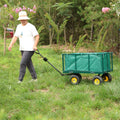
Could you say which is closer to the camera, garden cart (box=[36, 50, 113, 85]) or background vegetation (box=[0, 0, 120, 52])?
→ garden cart (box=[36, 50, 113, 85])

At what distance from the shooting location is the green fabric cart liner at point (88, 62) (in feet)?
18.2

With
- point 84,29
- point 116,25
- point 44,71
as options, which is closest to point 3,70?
point 44,71

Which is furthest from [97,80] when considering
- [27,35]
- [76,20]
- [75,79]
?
[76,20]

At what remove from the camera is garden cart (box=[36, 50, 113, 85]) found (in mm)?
5562

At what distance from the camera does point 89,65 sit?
5648mm

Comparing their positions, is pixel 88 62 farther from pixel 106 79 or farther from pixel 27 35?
pixel 27 35

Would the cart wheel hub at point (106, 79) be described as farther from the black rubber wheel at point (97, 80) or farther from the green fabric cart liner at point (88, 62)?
the black rubber wheel at point (97, 80)

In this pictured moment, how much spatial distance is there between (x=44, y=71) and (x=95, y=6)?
258 inches

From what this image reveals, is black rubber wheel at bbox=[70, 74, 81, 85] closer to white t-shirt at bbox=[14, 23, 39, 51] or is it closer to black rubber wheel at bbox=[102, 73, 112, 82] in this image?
black rubber wheel at bbox=[102, 73, 112, 82]

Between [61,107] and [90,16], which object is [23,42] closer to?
[61,107]

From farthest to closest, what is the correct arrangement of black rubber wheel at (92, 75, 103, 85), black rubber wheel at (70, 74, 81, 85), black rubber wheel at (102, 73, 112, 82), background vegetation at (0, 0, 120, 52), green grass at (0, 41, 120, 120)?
background vegetation at (0, 0, 120, 52), black rubber wheel at (102, 73, 112, 82), black rubber wheel at (70, 74, 81, 85), black rubber wheel at (92, 75, 103, 85), green grass at (0, 41, 120, 120)

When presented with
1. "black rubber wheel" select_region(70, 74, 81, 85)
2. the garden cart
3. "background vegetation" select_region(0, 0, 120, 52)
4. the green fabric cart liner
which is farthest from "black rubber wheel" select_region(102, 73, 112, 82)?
"background vegetation" select_region(0, 0, 120, 52)

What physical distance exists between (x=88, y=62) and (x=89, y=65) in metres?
0.08

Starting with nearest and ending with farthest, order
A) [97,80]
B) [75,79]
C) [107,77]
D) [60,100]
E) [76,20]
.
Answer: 1. [60,100]
2. [97,80]
3. [75,79]
4. [107,77]
5. [76,20]
